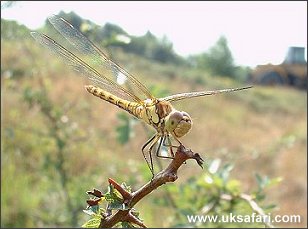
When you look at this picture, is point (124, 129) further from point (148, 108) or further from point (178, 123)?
point (178, 123)

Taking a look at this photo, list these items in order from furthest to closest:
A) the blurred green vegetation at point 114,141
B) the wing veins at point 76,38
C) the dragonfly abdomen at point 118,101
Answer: the blurred green vegetation at point 114,141 → the wing veins at point 76,38 → the dragonfly abdomen at point 118,101

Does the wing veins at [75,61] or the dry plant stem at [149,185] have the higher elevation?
the wing veins at [75,61]

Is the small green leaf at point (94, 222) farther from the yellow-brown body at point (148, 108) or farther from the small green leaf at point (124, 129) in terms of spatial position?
the small green leaf at point (124, 129)

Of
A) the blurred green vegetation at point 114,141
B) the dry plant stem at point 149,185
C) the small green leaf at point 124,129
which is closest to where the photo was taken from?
the dry plant stem at point 149,185

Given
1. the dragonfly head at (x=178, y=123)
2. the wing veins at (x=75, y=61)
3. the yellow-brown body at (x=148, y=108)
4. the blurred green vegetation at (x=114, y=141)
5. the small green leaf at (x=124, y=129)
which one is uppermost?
the blurred green vegetation at (x=114, y=141)

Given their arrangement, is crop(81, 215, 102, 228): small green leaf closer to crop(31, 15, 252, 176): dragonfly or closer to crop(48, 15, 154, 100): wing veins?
crop(31, 15, 252, 176): dragonfly

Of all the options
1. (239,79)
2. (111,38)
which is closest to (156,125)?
(111,38)

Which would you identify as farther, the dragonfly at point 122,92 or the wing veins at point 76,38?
the wing veins at point 76,38

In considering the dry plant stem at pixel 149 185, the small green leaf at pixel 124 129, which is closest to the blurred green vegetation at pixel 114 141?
the small green leaf at pixel 124 129
